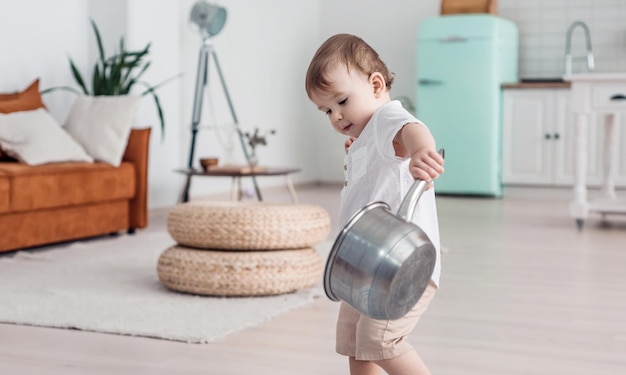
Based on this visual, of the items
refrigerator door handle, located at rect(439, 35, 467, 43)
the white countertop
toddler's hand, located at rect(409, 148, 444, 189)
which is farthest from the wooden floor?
refrigerator door handle, located at rect(439, 35, 467, 43)

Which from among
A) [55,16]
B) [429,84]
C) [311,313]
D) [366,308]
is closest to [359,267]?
[366,308]

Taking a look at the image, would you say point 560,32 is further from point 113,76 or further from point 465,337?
point 465,337

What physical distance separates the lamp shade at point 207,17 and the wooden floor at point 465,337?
2.50m

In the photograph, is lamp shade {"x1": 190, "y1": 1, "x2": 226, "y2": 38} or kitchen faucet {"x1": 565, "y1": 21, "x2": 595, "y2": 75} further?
kitchen faucet {"x1": 565, "y1": 21, "x2": 595, "y2": 75}

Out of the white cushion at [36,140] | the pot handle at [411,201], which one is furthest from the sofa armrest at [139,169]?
the pot handle at [411,201]

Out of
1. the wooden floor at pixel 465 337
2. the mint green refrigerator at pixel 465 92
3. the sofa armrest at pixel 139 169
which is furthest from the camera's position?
the mint green refrigerator at pixel 465 92

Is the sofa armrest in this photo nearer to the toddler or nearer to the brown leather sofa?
the brown leather sofa

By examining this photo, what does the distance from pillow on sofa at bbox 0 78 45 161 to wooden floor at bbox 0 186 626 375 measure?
2.18m

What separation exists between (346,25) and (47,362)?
21.7ft

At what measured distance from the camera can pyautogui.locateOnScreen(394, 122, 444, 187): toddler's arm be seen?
4.80ft

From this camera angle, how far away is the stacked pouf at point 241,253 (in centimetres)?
318

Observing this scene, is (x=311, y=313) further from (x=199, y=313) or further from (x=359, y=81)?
(x=359, y=81)

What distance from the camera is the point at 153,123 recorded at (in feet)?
19.4

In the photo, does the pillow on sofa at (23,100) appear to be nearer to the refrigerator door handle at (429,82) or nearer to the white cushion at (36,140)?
the white cushion at (36,140)
